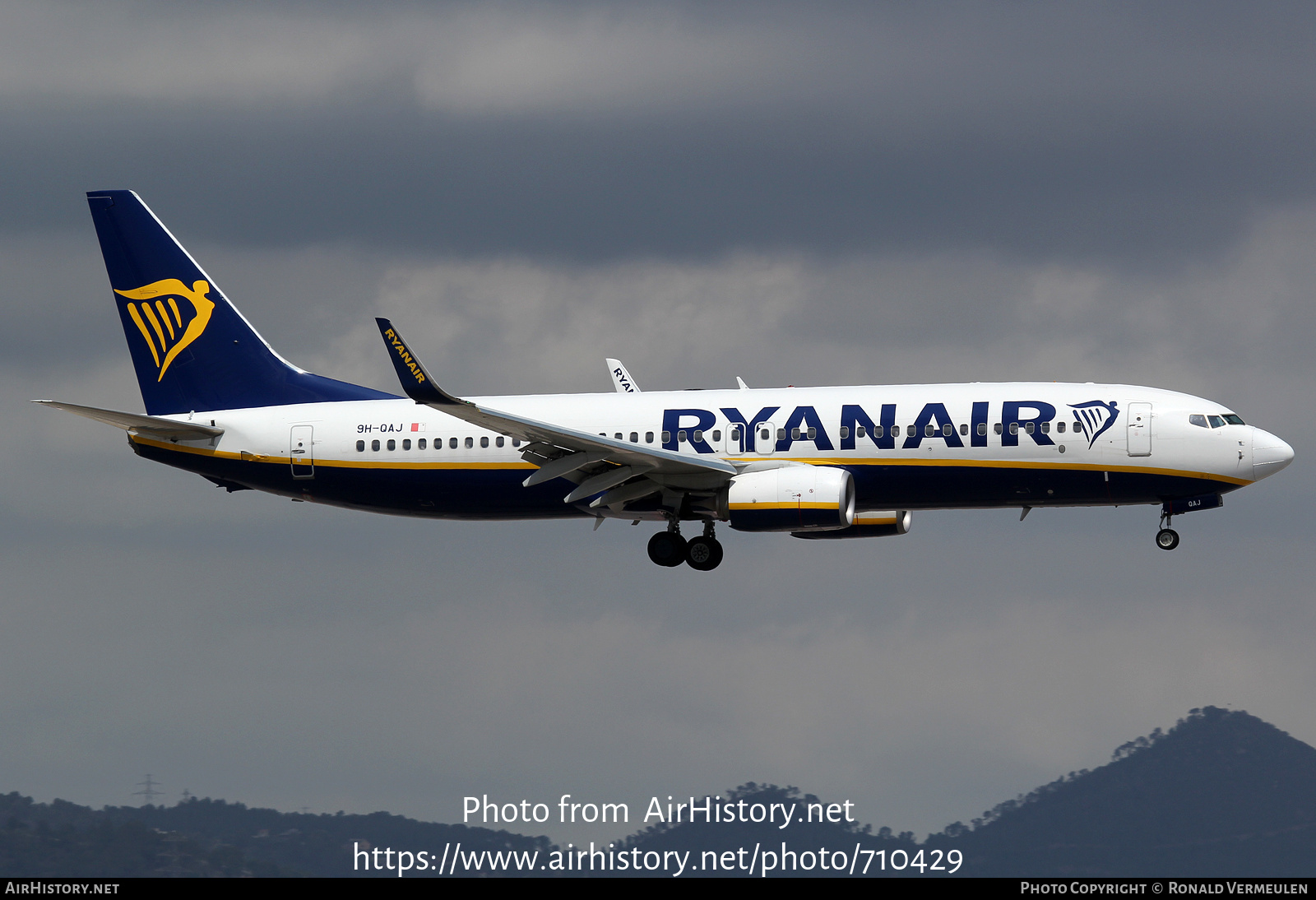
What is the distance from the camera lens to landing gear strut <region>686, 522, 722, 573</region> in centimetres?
5725

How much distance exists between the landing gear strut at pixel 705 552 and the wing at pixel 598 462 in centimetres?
273

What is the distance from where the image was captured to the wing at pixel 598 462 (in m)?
51.1

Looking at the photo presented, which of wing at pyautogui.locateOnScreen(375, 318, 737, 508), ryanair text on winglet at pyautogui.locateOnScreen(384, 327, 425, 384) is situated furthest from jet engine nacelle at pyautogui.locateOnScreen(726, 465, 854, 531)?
ryanair text on winglet at pyautogui.locateOnScreen(384, 327, 425, 384)

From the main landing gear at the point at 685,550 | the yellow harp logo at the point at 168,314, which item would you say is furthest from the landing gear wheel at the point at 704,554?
the yellow harp logo at the point at 168,314

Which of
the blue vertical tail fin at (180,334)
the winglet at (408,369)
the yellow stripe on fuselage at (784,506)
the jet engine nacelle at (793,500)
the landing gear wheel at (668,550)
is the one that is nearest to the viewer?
the winglet at (408,369)

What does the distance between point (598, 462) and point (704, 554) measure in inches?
216

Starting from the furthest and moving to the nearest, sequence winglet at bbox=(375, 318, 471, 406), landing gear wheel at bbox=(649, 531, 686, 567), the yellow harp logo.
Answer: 1. the yellow harp logo
2. landing gear wheel at bbox=(649, 531, 686, 567)
3. winglet at bbox=(375, 318, 471, 406)

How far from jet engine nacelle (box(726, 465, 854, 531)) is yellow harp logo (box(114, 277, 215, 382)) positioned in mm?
23525

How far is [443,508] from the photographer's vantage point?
58.7 meters

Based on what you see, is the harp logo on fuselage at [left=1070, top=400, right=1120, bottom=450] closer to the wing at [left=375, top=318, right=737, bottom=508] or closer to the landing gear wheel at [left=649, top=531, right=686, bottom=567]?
the wing at [left=375, top=318, right=737, bottom=508]

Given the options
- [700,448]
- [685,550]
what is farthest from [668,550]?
[700,448]

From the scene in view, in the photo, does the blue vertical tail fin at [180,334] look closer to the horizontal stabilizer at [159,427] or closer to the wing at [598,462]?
the horizontal stabilizer at [159,427]

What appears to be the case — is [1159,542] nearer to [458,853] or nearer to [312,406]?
[312,406]

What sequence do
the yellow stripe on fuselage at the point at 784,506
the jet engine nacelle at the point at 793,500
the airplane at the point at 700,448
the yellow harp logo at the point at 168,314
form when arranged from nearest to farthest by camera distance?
1. the yellow stripe on fuselage at the point at 784,506
2. the jet engine nacelle at the point at 793,500
3. the airplane at the point at 700,448
4. the yellow harp logo at the point at 168,314
